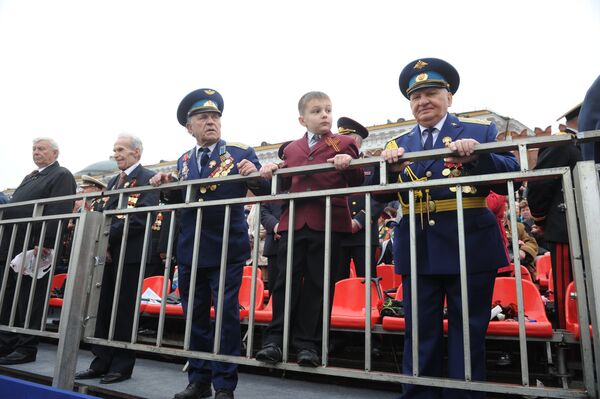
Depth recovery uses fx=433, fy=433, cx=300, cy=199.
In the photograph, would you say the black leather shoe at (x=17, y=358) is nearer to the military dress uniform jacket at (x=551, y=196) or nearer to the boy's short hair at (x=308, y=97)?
the boy's short hair at (x=308, y=97)

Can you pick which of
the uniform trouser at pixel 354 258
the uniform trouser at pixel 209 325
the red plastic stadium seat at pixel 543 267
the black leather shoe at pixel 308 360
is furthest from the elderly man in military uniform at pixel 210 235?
the red plastic stadium seat at pixel 543 267

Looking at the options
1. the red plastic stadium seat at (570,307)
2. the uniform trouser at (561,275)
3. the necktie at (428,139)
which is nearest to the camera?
the necktie at (428,139)

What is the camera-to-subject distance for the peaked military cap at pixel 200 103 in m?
3.24

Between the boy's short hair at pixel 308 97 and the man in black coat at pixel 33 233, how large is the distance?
2221 millimetres

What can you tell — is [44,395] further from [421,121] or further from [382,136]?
[382,136]

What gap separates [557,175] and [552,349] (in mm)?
1520

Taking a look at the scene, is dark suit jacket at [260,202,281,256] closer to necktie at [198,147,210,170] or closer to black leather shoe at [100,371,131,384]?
necktie at [198,147,210,170]

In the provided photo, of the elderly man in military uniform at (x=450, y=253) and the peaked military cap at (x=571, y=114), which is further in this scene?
the peaked military cap at (x=571, y=114)

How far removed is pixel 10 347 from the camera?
384 cm

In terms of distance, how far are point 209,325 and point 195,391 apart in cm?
42

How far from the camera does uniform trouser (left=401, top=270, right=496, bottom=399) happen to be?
203 centimetres

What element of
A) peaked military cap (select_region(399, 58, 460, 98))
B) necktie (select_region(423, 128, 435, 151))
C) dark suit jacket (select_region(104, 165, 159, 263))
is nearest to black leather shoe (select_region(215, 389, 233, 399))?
dark suit jacket (select_region(104, 165, 159, 263))

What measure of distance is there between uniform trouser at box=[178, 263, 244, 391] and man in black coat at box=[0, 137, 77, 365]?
164 cm

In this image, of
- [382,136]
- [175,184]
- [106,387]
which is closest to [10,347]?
[106,387]
